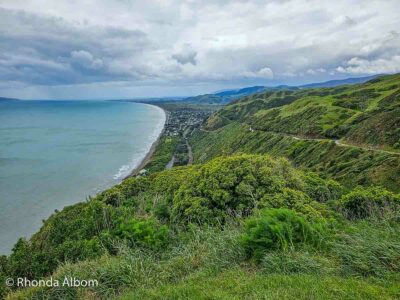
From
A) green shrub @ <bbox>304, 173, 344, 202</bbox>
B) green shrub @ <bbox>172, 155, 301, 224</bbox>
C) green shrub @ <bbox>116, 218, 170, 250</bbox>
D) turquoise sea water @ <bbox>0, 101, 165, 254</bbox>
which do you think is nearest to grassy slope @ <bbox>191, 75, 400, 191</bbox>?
green shrub @ <bbox>304, 173, 344, 202</bbox>

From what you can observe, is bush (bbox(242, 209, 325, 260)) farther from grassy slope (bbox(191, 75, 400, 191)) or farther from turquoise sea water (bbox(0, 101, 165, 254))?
turquoise sea water (bbox(0, 101, 165, 254))

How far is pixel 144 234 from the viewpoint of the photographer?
9.73 metres

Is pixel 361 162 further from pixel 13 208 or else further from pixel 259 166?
pixel 13 208

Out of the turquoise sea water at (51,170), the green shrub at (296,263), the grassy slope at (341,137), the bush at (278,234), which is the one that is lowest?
the turquoise sea water at (51,170)

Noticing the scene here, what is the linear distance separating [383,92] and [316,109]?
732 inches

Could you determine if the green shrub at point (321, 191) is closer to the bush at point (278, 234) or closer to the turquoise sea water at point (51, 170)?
the bush at point (278, 234)

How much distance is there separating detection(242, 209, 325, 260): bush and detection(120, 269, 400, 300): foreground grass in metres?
0.90

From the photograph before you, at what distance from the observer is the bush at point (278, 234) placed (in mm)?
7211

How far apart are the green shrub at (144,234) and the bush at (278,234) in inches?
117

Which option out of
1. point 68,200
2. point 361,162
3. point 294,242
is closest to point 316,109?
point 361,162

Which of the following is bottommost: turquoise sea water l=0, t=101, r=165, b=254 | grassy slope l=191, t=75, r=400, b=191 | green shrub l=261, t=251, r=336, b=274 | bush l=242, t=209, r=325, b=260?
turquoise sea water l=0, t=101, r=165, b=254

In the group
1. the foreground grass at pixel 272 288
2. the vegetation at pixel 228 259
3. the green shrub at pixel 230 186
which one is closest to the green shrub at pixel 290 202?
the green shrub at pixel 230 186

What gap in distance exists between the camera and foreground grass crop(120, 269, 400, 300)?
17.5ft

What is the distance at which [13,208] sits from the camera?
55.7 metres
